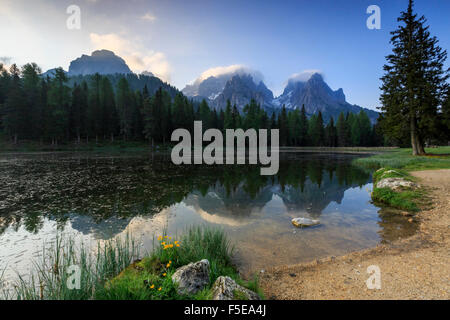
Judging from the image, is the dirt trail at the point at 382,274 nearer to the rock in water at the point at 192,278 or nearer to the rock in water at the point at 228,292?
the rock in water at the point at 228,292

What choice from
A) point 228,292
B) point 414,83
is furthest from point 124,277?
point 414,83

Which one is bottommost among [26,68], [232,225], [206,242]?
[232,225]

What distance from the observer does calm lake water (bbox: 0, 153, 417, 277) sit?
7.54 meters

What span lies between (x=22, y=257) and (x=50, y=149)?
6212 cm

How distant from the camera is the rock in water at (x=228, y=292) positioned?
3.79 metres

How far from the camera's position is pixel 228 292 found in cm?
388

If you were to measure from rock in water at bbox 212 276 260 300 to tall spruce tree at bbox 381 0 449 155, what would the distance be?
41.2m

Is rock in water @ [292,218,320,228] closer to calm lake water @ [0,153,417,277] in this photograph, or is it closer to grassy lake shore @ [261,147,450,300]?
calm lake water @ [0,153,417,277]

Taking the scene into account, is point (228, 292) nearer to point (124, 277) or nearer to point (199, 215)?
point (124, 277)

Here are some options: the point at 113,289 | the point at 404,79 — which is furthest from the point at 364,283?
the point at 404,79

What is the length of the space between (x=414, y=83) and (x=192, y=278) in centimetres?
4414

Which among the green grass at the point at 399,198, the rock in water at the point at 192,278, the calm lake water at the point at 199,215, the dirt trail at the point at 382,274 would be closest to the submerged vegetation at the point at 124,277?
the rock in water at the point at 192,278

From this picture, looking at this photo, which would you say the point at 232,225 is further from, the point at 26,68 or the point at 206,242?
the point at 26,68
